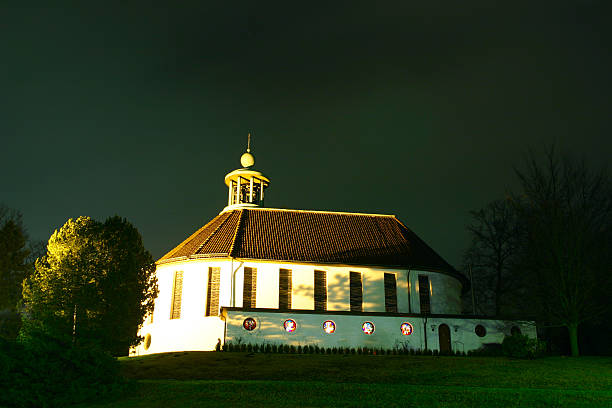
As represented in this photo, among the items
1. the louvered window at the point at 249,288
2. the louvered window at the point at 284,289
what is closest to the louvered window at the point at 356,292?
the louvered window at the point at 284,289

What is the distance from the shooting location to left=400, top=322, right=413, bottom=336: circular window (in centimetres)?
3472

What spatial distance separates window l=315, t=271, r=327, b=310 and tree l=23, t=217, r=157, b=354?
12128mm

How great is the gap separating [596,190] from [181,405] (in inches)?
1194

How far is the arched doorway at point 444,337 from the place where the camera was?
35.1 m

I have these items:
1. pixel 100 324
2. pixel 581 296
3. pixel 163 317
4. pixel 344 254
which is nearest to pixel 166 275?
pixel 163 317

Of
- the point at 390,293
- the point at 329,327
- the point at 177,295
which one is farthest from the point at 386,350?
the point at 177,295

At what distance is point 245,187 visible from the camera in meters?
46.9

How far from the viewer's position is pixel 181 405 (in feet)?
51.2

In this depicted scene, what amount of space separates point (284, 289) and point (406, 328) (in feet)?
28.5

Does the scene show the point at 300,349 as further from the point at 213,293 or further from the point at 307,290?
the point at 213,293

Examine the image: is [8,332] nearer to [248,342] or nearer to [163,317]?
[163,317]

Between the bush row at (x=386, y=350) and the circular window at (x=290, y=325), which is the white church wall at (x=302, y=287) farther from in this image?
the bush row at (x=386, y=350)

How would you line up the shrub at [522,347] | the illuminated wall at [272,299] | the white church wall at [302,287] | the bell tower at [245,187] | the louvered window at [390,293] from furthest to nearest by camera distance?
the bell tower at [245,187] → the louvered window at [390,293] → the white church wall at [302,287] → the illuminated wall at [272,299] → the shrub at [522,347]

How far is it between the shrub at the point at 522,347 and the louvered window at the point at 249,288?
53.3 feet
